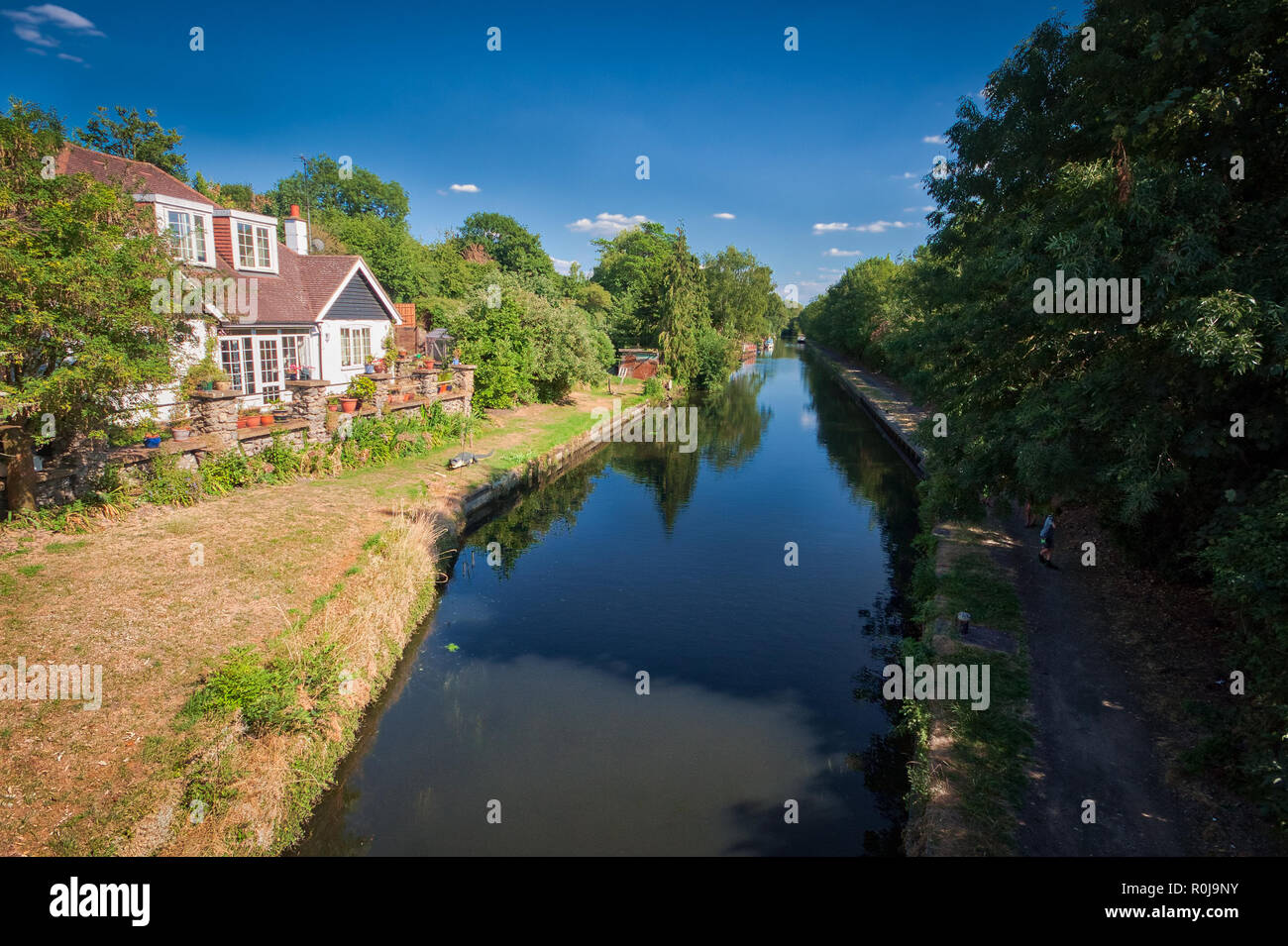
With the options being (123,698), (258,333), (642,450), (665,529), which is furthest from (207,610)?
(642,450)

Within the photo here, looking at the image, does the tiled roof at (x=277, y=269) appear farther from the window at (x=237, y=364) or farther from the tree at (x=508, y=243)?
the tree at (x=508, y=243)

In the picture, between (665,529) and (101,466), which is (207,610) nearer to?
(101,466)

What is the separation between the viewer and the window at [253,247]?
25734mm

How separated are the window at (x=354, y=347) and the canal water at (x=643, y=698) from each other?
11.4m

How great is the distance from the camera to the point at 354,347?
1188 inches

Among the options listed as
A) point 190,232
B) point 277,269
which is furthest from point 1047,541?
point 277,269

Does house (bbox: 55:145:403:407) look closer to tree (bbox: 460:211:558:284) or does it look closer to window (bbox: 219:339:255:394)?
window (bbox: 219:339:255:394)

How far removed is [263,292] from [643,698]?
22801 mm

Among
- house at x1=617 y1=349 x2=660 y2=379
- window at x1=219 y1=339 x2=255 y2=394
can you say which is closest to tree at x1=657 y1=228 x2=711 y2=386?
house at x1=617 y1=349 x2=660 y2=379

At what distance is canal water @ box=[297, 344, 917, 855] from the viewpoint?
372 inches

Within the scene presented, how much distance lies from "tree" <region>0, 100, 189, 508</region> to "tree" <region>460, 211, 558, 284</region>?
5911 cm

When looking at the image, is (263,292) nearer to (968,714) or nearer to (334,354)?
(334,354)
